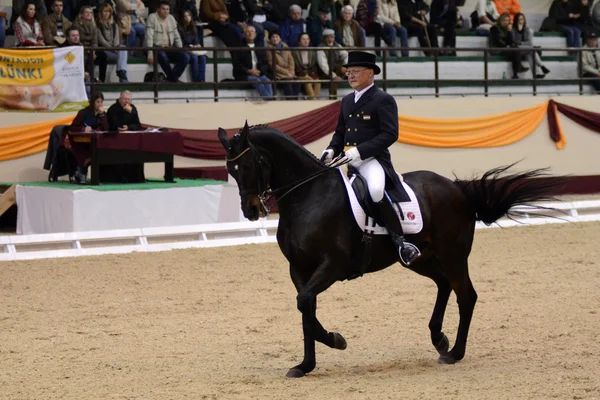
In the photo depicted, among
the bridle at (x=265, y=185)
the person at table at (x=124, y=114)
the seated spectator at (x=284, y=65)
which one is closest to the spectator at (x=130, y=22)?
the seated spectator at (x=284, y=65)

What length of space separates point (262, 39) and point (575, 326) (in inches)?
414

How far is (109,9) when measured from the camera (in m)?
15.2

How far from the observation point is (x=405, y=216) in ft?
21.4

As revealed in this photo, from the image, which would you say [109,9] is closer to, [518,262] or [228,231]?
[228,231]

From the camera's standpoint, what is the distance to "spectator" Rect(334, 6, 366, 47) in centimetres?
1798

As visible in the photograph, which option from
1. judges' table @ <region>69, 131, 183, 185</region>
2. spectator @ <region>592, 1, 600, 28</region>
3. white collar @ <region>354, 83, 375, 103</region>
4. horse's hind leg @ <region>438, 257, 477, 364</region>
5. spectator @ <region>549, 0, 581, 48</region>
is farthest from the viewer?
spectator @ <region>592, 1, 600, 28</region>

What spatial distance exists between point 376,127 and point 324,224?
2.60ft

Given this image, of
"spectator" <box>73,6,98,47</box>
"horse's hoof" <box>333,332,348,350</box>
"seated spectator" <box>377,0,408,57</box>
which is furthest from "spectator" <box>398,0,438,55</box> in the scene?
"horse's hoof" <box>333,332,348,350</box>

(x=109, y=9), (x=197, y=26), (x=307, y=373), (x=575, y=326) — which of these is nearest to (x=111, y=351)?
(x=307, y=373)

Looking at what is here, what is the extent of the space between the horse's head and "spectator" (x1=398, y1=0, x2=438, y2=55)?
1380 cm

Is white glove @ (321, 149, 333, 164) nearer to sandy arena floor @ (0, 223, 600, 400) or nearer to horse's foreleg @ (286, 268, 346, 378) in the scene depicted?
horse's foreleg @ (286, 268, 346, 378)

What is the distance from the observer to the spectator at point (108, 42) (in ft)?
49.4

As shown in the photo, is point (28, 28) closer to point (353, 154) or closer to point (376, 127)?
point (376, 127)

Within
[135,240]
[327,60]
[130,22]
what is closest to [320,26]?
[327,60]
